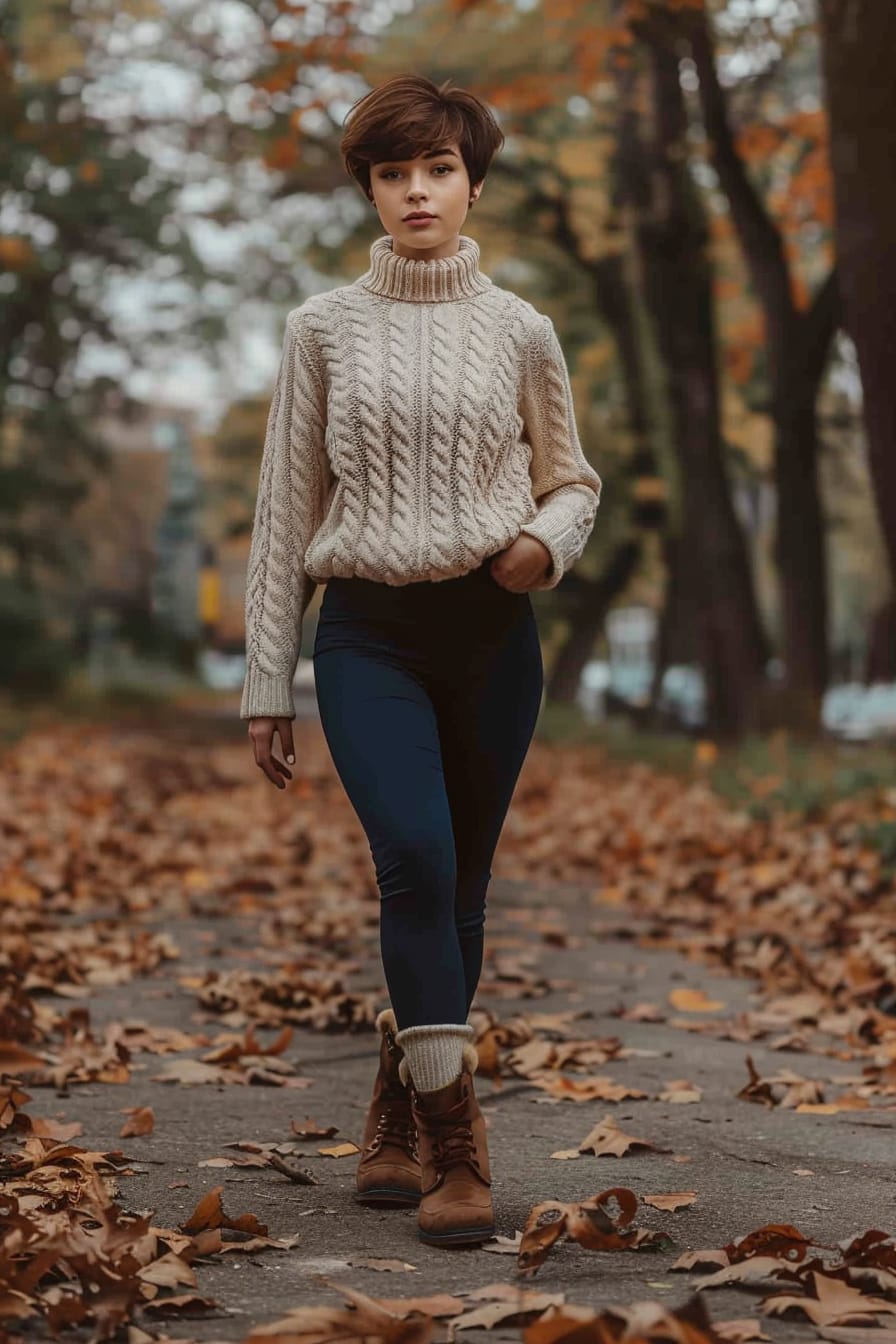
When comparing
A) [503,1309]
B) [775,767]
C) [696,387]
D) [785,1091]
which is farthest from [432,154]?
[696,387]

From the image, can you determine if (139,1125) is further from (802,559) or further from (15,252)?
(15,252)

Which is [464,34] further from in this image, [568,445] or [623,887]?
[568,445]

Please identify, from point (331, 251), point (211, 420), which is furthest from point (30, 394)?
point (211, 420)

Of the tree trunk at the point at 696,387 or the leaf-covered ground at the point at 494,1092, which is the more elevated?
the tree trunk at the point at 696,387

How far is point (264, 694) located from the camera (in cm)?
414

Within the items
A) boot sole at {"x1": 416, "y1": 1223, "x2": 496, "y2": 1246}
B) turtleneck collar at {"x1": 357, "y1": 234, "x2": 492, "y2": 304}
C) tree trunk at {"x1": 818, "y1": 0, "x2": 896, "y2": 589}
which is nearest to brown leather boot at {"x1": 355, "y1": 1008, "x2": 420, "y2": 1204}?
boot sole at {"x1": 416, "y1": 1223, "x2": 496, "y2": 1246}

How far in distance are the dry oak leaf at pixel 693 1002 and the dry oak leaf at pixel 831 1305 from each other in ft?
11.7

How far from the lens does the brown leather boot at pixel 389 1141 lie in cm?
420

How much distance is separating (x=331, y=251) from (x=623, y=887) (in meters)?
17.3

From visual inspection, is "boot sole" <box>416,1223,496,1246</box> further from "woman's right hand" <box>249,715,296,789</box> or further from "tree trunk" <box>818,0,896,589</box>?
"tree trunk" <box>818,0,896,589</box>

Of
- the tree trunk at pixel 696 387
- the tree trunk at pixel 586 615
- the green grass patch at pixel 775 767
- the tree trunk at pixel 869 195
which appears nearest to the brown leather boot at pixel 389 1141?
the green grass patch at pixel 775 767

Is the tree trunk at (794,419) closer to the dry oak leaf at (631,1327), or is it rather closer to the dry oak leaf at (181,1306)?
the dry oak leaf at (181,1306)

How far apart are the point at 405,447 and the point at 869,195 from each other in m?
7.49

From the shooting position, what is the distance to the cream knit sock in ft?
12.9
